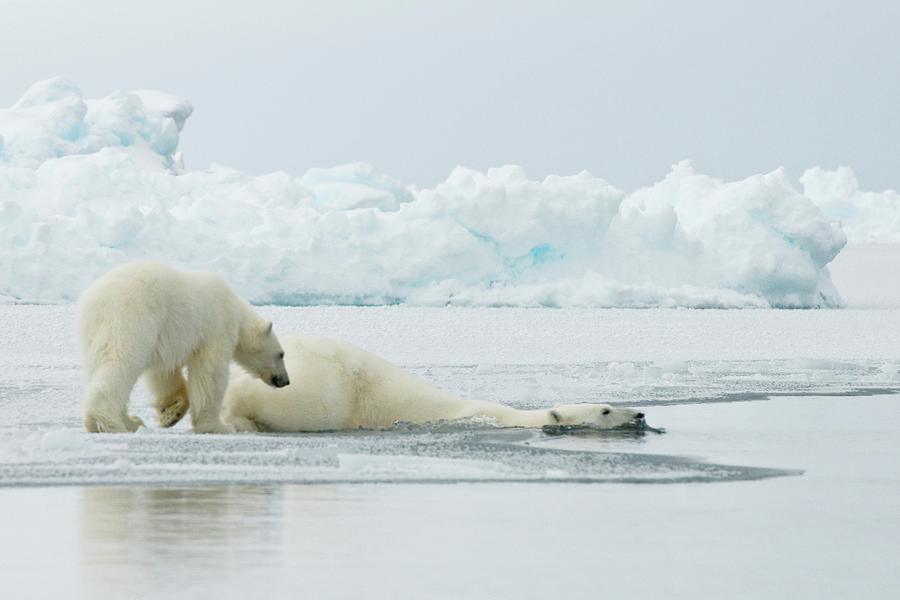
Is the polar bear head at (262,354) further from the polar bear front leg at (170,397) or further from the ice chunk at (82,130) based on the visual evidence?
the ice chunk at (82,130)

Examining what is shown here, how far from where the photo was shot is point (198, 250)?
22406 mm

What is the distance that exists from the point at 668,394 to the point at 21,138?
21.9 m

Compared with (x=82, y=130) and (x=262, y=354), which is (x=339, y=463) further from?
(x=82, y=130)

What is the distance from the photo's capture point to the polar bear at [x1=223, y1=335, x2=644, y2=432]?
279 inches

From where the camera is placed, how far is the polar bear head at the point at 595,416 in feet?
22.7

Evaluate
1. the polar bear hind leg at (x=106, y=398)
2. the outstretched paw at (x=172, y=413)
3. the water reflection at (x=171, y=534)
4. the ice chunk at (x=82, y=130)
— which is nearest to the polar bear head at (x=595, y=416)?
the outstretched paw at (x=172, y=413)

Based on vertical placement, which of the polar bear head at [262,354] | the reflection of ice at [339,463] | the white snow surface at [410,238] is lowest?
the reflection of ice at [339,463]

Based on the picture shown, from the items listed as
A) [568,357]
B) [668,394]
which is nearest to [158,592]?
[668,394]

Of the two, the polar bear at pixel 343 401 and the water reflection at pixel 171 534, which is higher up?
the polar bear at pixel 343 401

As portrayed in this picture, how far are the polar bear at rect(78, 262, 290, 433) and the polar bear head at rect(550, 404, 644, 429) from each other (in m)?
1.38

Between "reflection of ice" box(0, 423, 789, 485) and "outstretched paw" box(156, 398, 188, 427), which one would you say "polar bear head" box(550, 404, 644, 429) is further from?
"outstretched paw" box(156, 398, 188, 427)

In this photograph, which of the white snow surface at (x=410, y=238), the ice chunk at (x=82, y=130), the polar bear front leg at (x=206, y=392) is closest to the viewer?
the polar bear front leg at (x=206, y=392)

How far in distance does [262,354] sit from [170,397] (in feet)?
1.74

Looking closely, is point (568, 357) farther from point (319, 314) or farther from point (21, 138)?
point (21, 138)
